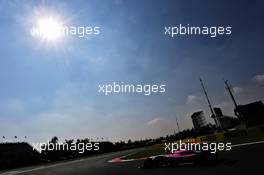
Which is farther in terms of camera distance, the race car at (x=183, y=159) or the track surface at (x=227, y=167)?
the race car at (x=183, y=159)

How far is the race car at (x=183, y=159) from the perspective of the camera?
17391 mm

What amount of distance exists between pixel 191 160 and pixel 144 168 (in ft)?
15.3

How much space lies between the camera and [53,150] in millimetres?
110312

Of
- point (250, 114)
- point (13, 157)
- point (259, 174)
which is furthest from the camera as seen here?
point (250, 114)

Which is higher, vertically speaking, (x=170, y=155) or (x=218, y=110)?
(x=218, y=110)

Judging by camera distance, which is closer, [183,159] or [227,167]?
[227,167]

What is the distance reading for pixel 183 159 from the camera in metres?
18.8

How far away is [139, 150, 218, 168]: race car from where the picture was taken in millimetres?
17391

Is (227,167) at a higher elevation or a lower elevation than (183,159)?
lower

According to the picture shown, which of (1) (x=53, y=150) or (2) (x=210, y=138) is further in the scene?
(1) (x=53, y=150)

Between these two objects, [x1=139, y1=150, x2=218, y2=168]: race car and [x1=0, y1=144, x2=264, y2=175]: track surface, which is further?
[x1=139, y1=150, x2=218, y2=168]: race car

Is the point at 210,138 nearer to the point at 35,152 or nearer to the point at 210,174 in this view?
the point at 210,174

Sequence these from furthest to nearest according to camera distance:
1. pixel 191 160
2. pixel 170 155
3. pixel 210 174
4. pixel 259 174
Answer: pixel 170 155, pixel 191 160, pixel 210 174, pixel 259 174

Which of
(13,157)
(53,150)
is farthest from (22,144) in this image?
(53,150)
